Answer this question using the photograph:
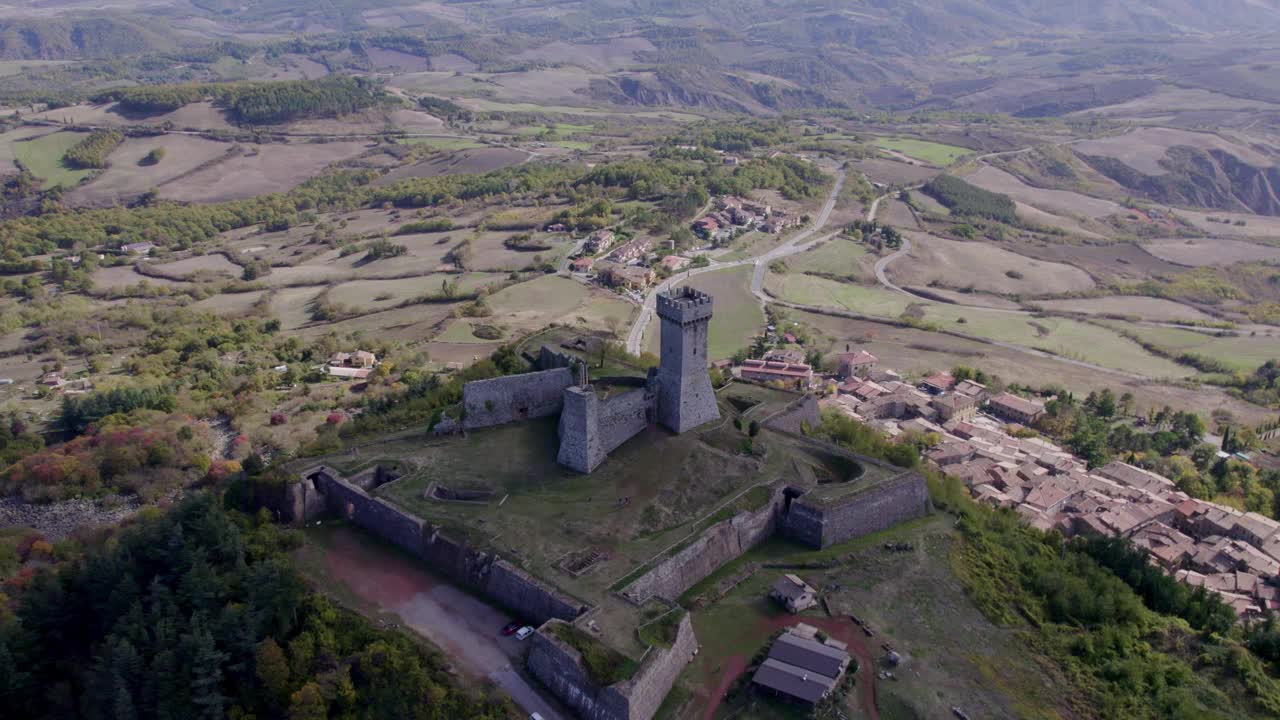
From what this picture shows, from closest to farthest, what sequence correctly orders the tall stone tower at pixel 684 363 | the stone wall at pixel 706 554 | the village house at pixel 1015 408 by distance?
the stone wall at pixel 706 554 → the tall stone tower at pixel 684 363 → the village house at pixel 1015 408

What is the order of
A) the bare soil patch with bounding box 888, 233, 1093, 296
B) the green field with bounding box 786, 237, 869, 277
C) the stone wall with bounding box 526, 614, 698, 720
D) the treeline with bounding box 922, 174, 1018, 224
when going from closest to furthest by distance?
the stone wall with bounding box 526, 614, 698, 720 → the bare soil patch with bounding box 888, 233, 1093, 296 → the green field with bounding box 786, 237, 869, 277 → the treeline with bounding box 922, 174, 1018, 224

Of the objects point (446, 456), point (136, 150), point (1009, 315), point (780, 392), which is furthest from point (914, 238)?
point (136, 150)

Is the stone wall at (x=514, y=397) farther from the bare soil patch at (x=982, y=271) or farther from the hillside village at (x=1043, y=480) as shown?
the bare soil patch at (x=982, y=271)

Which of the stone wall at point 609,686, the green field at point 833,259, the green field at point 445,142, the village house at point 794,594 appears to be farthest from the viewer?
the green field at point 445,142

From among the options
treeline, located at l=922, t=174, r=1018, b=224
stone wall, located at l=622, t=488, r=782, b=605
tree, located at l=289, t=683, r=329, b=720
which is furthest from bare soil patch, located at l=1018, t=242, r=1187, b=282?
tree, located at l=289, t=683, r=329, b=720

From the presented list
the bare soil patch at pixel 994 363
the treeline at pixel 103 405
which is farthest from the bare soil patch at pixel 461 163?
the treeline at pixel 103 405

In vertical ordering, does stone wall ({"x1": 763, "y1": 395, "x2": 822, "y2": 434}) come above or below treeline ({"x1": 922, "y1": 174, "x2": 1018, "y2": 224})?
above

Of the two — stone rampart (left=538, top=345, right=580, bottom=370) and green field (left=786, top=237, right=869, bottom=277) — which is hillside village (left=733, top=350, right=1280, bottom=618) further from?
green field (left=786, top=237, right=869, bottom=277)
